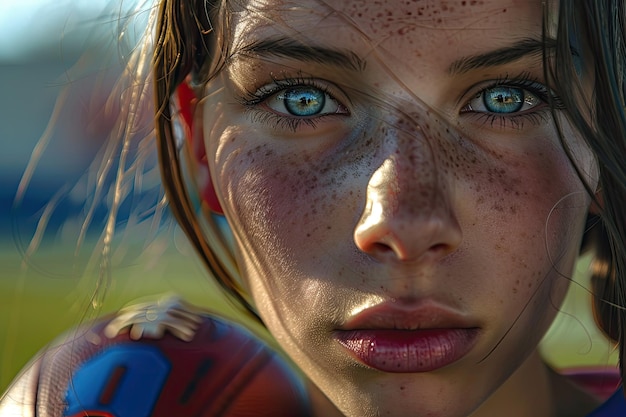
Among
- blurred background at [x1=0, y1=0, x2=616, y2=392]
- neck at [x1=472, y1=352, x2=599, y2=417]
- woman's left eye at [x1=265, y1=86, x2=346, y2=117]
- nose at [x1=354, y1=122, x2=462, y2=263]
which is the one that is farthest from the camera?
blurred background at [x1=0, y1=0, x2=616, y2=392]

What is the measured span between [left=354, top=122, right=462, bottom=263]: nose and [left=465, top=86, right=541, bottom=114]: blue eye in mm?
93

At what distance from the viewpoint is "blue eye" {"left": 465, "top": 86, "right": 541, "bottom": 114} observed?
0.94 meters

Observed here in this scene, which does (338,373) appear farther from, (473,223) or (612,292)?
(612,292)

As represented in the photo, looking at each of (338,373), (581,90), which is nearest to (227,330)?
(338,373)

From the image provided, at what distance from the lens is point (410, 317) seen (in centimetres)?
88

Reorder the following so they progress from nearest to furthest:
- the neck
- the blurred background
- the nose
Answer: the nose, the neck, the blurred background

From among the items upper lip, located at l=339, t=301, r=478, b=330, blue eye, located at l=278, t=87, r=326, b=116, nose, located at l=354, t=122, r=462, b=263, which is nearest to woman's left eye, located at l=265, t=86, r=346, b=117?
blue eye, located at l=278, t=87, r=326, b=116

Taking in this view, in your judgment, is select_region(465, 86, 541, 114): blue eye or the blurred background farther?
the blurred background

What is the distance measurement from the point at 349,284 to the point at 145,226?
572 mm

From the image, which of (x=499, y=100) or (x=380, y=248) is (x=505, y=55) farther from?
(x=380, y=248)

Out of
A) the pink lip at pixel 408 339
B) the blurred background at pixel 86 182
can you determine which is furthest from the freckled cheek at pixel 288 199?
the blurred background at pixel 86 182

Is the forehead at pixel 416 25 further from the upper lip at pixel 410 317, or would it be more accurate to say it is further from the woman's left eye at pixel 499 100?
the upper lip at pixel 410 317

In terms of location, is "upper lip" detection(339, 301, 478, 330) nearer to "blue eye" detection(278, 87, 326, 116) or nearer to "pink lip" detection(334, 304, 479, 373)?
"pink lip" detection(334, 304, 479, 373)

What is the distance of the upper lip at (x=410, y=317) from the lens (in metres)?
0.87
